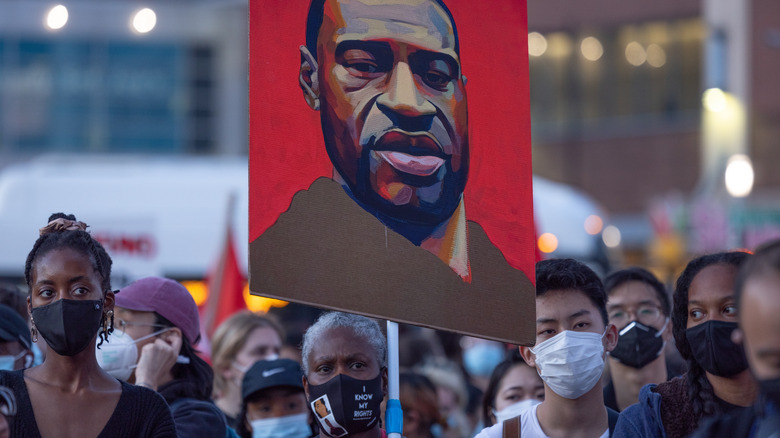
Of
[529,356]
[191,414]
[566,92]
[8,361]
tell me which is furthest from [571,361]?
[566,92]

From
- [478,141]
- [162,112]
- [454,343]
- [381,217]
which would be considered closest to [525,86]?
[478,141]

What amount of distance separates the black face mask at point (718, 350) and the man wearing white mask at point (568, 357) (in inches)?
21.5

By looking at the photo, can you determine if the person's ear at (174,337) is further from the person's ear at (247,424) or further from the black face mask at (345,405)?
the black face mask at (345,405)

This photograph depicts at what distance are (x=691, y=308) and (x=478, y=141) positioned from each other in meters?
0.94

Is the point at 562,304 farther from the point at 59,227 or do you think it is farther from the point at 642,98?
the point at 642,98

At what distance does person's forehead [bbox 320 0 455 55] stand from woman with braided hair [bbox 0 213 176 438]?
1095mm

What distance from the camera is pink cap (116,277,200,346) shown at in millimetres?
4824

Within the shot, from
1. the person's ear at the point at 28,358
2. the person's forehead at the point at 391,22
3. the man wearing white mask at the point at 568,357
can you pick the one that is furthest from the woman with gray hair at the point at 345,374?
the person's ear at the point at 28,358

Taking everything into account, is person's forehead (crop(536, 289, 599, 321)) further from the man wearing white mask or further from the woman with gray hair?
the woman with gray hair

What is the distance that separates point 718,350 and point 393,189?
47.2 inches

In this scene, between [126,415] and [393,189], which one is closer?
[126,415]

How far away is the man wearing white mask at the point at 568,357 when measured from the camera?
161 inches

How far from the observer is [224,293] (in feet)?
32.1

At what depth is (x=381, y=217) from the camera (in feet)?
11.8
